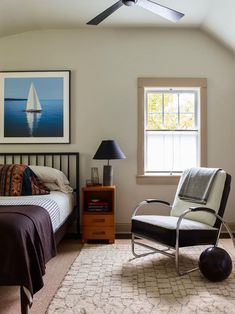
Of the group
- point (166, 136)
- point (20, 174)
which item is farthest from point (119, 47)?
point (20, 174)

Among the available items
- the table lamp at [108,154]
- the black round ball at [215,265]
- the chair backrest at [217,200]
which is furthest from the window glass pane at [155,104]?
Result: the black round ball at [215,265]

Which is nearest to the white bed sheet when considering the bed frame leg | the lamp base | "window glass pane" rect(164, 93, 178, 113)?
the lamp base

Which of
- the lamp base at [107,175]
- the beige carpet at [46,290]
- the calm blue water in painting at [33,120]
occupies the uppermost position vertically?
the calm blue water in painting at [33,120]

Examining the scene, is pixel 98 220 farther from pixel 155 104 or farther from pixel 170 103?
pixel 170 103

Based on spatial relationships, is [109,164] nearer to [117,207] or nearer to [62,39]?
[117,207]

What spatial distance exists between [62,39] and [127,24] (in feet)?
2.97

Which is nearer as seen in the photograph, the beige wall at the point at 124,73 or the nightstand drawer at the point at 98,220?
the nightstand drawer at the point at 98,220

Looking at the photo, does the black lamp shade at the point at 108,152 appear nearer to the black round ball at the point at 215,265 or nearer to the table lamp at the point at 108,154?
the table lamp at the point at 108,154

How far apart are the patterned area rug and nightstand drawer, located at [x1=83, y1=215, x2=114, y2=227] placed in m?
0.57

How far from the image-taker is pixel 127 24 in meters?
4.14

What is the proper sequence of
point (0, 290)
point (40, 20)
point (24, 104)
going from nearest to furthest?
point (0, 290) → point (40, 20) → point (24, 104)

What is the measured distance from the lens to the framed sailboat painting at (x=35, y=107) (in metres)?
4.25

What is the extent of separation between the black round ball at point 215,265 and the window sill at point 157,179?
169 centimetres

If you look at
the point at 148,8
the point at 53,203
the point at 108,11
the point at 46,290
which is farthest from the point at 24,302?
the point at 148,8
